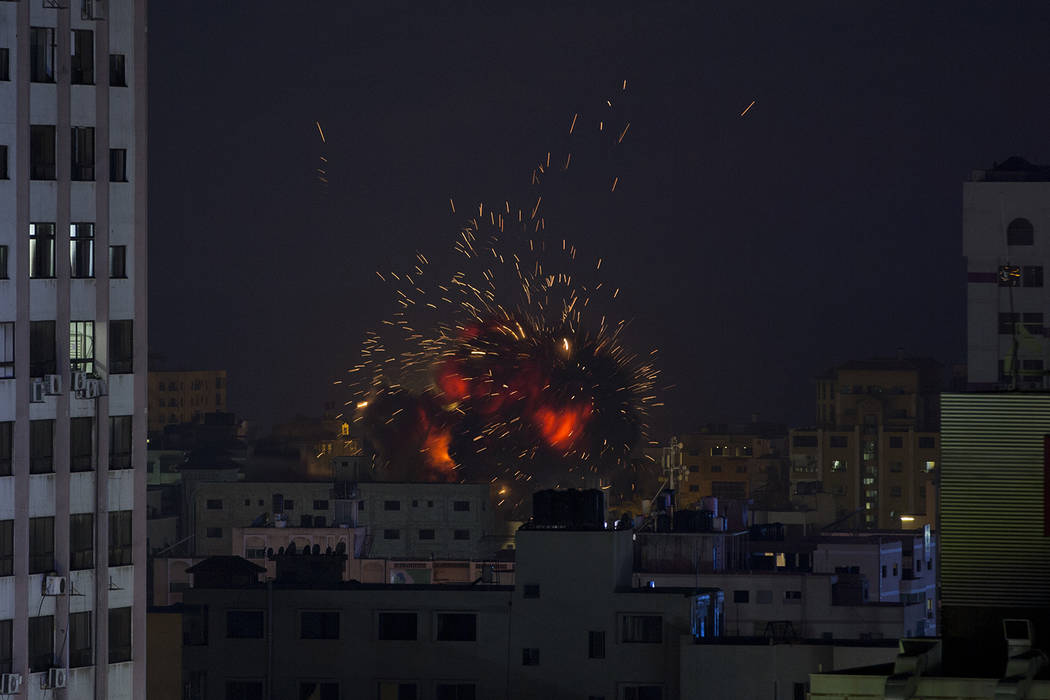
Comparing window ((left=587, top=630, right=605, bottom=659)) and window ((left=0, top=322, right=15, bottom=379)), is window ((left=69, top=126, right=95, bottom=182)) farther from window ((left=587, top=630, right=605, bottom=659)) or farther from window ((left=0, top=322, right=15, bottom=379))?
window ((left=587, top=630, right=605, bottom=659))

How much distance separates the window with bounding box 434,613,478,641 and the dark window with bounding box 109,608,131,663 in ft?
52.2

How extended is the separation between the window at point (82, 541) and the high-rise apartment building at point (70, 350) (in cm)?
3

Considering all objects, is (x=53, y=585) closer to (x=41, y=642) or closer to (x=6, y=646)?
(x=41, y=642)

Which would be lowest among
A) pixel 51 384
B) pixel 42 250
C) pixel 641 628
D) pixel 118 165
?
pixel 641 628

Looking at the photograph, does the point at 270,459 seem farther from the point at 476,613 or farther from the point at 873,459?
the point at 476,613

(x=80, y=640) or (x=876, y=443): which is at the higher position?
(x=80, y=640)

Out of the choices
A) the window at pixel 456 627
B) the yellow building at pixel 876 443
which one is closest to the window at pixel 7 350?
the window at pixel 456 627

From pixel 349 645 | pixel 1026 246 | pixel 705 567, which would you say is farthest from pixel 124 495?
pixel 1026 246

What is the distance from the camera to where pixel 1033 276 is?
8525 centimetres

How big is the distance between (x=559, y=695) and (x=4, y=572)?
1970cm

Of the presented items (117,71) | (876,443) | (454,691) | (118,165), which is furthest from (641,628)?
(876,443)

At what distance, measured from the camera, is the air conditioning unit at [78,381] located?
1569 inches

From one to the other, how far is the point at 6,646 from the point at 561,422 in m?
82.1

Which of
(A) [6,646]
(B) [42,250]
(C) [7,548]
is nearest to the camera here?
(A) [6,646]
